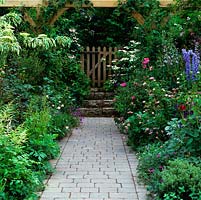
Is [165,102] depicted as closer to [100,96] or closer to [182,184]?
[182,184]

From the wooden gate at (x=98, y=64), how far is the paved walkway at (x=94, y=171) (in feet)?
16.5

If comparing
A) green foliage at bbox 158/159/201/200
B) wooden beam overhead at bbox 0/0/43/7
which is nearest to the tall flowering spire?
green foliage at bbox 158/159/201/200

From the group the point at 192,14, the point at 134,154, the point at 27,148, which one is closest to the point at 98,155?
the point at 134,154

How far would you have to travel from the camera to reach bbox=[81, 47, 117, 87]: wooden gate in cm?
1414

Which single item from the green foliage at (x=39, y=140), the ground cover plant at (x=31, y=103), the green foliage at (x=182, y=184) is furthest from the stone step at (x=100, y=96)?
the green foliage at (x=182, y=184)

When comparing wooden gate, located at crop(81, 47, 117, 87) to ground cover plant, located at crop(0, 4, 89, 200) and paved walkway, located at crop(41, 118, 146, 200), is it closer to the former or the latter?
ground cover plant, located at crop(0, 4, 89, 200)

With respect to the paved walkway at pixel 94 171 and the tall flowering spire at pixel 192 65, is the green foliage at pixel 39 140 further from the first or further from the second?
the tall flowering spire at pixel 192 65

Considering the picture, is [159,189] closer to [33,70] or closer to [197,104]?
[197,104]

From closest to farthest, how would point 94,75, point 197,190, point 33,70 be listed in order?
point 197,190, point 33,70, point 94,75

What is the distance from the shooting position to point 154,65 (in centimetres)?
986

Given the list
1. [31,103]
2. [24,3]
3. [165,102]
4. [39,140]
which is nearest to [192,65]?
[165,102]

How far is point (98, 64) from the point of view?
14141 millimetres

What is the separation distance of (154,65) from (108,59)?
4.54 metres

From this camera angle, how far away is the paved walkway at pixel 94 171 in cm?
498
